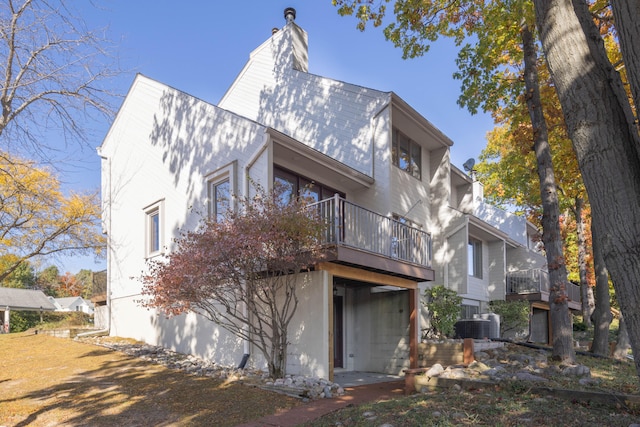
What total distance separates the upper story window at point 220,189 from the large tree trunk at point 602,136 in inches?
351

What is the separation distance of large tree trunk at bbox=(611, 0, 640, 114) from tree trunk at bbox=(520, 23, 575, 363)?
28.8ft

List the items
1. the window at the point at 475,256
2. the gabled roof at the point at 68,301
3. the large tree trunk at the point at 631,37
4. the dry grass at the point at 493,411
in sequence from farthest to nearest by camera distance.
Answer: the gabled roof at the point at 68,301, the window at the point at 475,256, the dry grass at the point at 493,411, the large tree trunk at the point at 631,37

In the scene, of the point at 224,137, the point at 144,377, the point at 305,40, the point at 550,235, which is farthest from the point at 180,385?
the point at 305,40

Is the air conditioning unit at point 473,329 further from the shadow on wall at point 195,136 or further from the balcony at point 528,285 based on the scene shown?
the shadow on wall at point 195,136

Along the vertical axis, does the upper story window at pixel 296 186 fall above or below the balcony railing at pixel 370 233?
above

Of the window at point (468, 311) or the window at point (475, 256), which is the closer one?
the window at point (468, 311)

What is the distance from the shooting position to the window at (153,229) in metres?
15.1

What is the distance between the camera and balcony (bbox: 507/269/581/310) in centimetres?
2148

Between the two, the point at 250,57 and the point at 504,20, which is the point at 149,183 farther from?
the point at 504,20

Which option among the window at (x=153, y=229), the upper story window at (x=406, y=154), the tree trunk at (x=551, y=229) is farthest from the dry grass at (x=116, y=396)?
the upper story window at (x=406, y=154)

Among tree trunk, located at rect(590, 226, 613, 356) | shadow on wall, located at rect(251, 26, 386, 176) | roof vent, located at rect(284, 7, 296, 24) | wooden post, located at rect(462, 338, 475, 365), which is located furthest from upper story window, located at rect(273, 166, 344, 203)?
tree trunk, located at rect(590, 226, 613, 356)

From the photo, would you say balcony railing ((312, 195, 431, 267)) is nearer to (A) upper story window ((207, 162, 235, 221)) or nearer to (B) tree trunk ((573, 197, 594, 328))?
(A) upper story window ((207, 162, 235, 221))

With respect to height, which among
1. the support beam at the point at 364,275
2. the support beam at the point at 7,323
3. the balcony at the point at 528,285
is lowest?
the support beam at the point at 7,323

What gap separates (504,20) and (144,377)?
11447mm
